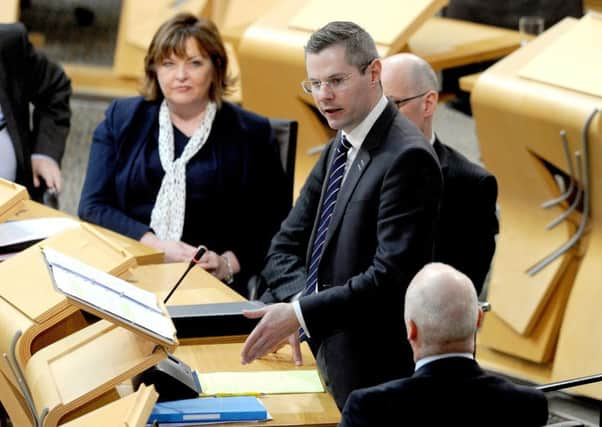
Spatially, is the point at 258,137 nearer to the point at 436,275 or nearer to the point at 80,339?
the point at 80,339

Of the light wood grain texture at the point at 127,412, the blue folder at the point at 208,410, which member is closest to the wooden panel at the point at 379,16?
the blue folder at the point at 208,410

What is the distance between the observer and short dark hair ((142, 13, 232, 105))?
13.9ft

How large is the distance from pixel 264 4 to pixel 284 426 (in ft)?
16.4

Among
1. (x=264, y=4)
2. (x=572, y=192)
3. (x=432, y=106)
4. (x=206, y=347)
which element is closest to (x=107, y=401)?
(x=206, y=347)

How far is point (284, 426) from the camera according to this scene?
2961 millimetres

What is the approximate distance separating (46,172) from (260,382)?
1.88 m

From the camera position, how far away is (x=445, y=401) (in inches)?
97.0

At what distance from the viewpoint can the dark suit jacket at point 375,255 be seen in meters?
3.00

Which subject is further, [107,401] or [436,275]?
[107,401]

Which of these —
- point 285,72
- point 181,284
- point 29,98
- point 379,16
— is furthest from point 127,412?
point 379,16

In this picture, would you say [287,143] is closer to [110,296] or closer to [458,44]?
[110,296]

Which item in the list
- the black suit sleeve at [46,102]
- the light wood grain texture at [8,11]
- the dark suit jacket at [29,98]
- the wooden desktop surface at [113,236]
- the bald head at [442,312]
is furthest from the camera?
the light wood grain texture at [8,11]

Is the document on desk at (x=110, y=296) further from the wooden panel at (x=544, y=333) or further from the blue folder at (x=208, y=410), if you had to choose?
the wooden panel at (x=544, y=333)

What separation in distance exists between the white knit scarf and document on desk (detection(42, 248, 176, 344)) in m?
1.14
